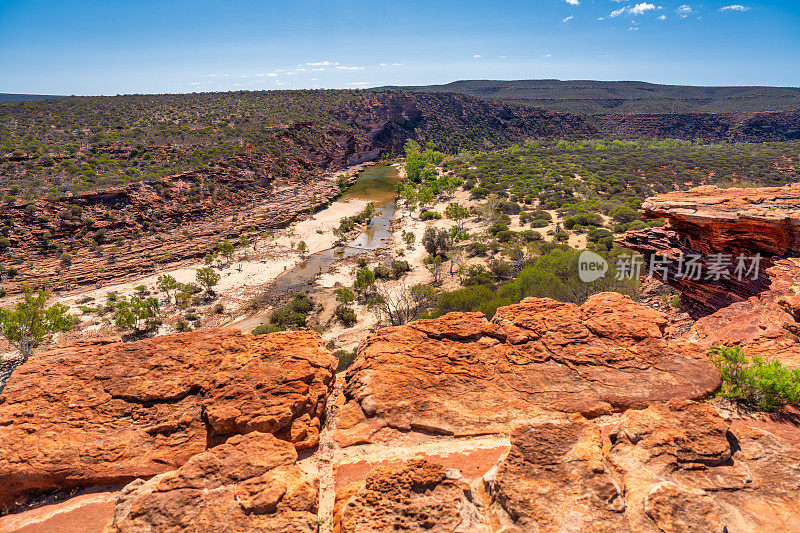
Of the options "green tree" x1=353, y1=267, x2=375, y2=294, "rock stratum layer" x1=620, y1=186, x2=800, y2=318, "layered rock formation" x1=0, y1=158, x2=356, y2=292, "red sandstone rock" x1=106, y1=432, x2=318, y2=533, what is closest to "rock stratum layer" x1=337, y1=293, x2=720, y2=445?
"red sandstone rock" x1=106, y1=432, x2=318, y2=533

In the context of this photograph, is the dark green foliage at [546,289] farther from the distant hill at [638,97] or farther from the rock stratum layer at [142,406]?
the distant hill at [638,97]

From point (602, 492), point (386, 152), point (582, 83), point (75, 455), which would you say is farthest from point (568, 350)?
point (582, 83)

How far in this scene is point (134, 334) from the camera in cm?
2483

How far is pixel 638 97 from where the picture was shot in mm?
144375

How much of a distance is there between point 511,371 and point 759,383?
4.83 meters

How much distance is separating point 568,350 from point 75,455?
10.1 m

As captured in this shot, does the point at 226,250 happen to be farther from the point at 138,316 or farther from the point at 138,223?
the point at 138,316

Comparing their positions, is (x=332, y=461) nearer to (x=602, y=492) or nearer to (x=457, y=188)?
(x=602, y=492)

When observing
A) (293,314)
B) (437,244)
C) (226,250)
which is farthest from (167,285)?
(437,244)

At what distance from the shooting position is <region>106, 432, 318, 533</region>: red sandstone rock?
4711 millimetres

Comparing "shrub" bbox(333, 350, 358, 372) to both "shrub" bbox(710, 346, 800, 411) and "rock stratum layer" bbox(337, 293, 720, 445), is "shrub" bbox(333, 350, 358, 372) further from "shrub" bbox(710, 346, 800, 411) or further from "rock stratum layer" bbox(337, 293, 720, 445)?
"shrub" bbox(710, 346, 800, 411)

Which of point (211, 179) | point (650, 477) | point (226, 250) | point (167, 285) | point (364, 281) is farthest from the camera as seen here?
point (211, 179)

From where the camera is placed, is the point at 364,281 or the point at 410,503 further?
the point at 364,281

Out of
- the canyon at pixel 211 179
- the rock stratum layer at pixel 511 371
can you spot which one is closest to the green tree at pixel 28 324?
the canyon at pixel 211 179
